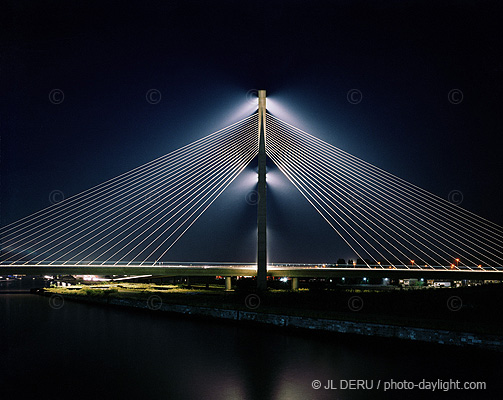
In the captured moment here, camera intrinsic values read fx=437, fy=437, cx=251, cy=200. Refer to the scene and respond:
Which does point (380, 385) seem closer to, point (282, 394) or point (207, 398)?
point (282, 394)

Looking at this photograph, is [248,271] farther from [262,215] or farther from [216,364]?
[216,364]

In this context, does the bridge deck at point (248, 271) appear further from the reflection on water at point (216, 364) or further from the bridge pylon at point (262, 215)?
the reflection on water at point (216, 364)

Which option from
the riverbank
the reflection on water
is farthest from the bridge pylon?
the reflection on water

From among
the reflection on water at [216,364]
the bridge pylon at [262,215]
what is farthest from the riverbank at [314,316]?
the bridge pylon at [262,215]

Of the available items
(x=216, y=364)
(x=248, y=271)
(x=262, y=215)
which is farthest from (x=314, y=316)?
(x=248, y=271)

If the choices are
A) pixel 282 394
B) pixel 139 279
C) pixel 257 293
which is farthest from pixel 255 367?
pixel 139 279

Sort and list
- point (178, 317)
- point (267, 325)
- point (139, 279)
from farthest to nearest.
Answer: point (139, 279) < point (178, 317) < point (267, 325)
